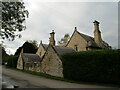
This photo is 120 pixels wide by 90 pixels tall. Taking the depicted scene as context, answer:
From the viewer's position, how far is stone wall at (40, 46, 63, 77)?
25.1 m

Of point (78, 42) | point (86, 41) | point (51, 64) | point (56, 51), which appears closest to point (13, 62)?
point (78, 42)

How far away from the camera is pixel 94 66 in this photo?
1825 cm

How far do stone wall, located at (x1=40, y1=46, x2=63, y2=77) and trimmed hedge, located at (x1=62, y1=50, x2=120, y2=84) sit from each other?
304cm

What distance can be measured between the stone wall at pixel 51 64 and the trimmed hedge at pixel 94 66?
3.04 metres

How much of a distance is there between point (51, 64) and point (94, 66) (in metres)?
10.3

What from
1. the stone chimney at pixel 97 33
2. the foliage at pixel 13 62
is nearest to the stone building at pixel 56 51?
the stone chimney at pixel 97 33

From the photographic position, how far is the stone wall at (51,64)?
25.1 metres

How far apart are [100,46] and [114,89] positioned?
23913 mm

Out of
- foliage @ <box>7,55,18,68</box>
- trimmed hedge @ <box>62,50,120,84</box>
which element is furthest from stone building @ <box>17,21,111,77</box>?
foliage @ <box>7,55,18,68</box>

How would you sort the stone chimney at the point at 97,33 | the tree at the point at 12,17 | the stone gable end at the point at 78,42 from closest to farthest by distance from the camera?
the tree at the point at 12,17 < the stone gable end at the point at 78,42 < the stone chimney at the point at 97,33

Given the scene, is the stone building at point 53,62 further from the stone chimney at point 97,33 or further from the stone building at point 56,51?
the stone chimney at point 97,33

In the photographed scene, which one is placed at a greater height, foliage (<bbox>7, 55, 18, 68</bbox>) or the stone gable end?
the stone gable end

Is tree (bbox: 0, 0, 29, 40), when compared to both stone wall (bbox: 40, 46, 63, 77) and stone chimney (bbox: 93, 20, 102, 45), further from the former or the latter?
stone chimney (bbox: 93, 20, 102, 45)

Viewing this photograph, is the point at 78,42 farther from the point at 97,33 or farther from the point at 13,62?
the point at 13,62
